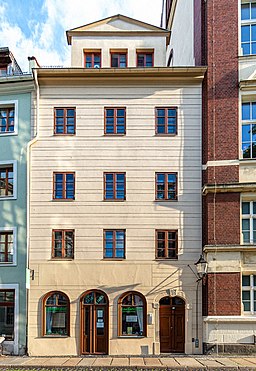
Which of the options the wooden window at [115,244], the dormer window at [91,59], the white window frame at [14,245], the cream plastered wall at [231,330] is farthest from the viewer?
the dormer window at [91,59]

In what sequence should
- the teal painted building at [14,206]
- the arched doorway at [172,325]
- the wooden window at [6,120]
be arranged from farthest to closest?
the wooden window at [6,120] → the teal painted building at [14,206] → the arched doorway at [172,325]

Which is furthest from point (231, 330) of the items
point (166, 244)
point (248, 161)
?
point (248, 161)

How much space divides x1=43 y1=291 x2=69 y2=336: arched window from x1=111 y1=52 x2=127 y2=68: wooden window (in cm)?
1171

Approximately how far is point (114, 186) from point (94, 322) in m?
6.44

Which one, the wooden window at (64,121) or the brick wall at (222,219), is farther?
the wooden window at (64,121)

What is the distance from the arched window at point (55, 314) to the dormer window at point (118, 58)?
1171 centimetres

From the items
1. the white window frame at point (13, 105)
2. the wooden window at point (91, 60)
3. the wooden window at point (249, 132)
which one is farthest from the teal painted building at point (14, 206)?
the wooden window at point (249, 132)

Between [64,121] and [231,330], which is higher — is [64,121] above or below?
above

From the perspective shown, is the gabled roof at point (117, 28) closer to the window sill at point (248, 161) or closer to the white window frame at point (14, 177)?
the white window frame at point (14, 177)

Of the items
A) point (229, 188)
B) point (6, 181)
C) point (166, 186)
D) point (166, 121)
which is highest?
point (166, 121)

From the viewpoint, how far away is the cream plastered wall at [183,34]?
28.3 meters

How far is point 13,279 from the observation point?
24125 mm

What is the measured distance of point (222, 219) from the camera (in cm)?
2327

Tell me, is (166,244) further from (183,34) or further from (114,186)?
(183,34)
